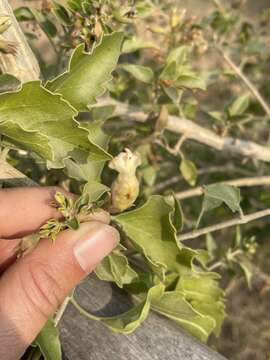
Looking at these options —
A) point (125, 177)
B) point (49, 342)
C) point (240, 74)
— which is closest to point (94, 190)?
point (125, 177)

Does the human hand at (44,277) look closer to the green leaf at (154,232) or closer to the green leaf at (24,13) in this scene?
the green leaf at (154,232)

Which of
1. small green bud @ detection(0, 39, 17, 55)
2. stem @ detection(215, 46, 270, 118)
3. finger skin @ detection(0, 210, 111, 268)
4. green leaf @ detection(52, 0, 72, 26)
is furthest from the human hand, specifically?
stem @ detection(215, 46, 270, 118)

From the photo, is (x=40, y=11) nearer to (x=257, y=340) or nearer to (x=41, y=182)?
(x=41, y=182)

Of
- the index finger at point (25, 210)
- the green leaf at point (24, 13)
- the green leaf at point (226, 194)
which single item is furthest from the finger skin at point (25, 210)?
the green leaf at point (24, 13)

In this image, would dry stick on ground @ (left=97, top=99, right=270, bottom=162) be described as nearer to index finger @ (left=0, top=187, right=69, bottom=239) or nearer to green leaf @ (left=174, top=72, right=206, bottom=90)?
green leaf @ (left=174, top=72, right=206, bottom=90)

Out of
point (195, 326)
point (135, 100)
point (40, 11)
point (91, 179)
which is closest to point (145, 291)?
point (195, 326)

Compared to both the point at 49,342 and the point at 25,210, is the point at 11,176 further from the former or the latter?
the point at 49,342
